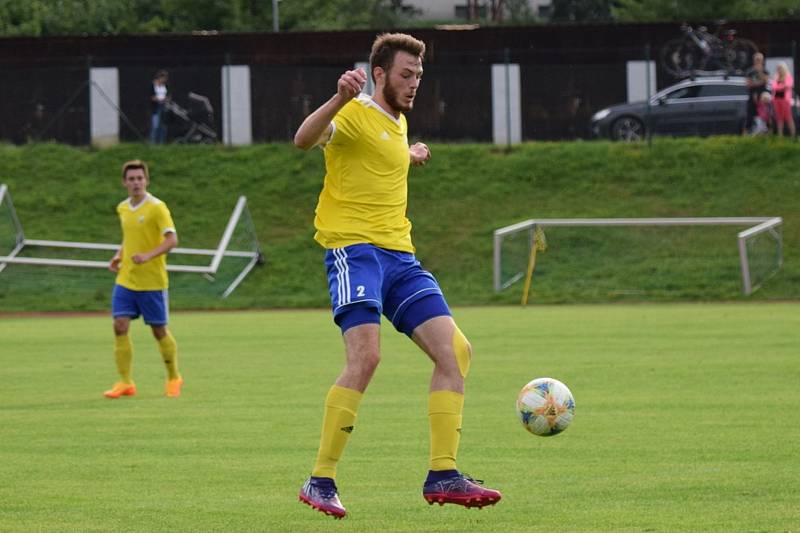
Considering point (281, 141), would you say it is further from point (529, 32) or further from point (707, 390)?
point (707, 390)

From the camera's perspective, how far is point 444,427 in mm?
7340

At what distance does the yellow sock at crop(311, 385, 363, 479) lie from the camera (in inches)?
285

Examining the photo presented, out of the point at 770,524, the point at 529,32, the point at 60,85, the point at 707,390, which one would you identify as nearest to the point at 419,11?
the point at 529,32

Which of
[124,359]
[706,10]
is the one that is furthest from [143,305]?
[706,10]

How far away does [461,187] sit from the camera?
119 feet

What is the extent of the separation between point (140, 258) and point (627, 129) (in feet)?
86.1

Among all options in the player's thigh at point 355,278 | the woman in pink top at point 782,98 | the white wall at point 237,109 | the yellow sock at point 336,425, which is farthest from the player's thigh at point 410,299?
the white wall at point 237,109

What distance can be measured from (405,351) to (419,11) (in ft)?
238

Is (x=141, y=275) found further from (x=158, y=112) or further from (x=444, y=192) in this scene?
(x=158, y=112)

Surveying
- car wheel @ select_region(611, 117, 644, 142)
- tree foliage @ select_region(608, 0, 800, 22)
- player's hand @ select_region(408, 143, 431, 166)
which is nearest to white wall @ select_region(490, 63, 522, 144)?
car wheel @ select_region(611, 117, 644, 142)

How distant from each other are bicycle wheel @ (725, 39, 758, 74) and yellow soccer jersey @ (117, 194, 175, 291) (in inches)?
1141

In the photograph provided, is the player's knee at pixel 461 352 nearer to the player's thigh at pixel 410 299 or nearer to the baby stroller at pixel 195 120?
the player's thigh at pixel 410 299

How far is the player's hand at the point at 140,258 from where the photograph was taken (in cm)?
1398

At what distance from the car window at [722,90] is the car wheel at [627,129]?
5.90ft
